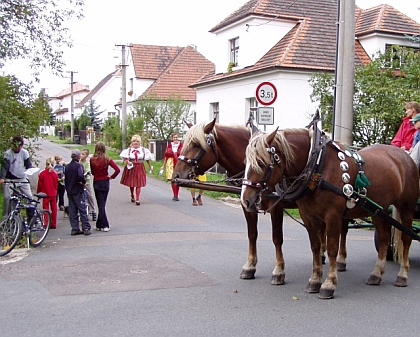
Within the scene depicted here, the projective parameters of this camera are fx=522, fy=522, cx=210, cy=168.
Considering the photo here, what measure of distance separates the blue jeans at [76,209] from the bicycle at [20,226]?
64 centimetres

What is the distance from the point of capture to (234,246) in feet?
29.7

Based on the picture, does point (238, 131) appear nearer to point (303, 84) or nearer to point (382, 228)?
point (382, 228)

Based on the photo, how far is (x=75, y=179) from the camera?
10.3 metres

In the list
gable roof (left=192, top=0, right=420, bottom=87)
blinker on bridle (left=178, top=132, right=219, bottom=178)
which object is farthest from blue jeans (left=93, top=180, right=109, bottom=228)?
gable roof (left=192, top=0, right=420, bottom=87)

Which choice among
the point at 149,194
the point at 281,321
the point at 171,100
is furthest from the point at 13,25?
the point at 171,100

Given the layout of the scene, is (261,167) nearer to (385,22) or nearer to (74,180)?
(74,180)

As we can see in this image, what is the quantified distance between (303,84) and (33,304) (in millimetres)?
16283

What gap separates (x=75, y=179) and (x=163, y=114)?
21117mm

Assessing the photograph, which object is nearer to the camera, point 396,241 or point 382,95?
point 396,241

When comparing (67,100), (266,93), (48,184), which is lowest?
(48,184)

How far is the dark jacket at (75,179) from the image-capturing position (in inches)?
404

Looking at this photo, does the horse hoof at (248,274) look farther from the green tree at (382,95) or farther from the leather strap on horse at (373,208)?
the green tree at (382,95)

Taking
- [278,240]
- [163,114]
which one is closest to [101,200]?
[278,240]

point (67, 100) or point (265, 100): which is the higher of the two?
point (67, 100)
